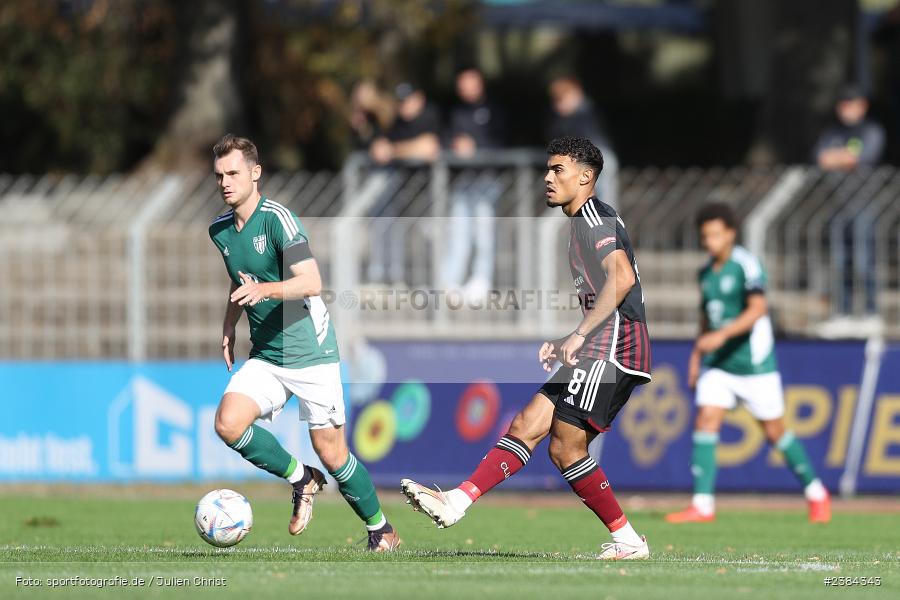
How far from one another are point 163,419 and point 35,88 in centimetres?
995

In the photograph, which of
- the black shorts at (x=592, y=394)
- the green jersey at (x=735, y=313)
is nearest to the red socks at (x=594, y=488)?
the black shorts at (x=592, y=394)

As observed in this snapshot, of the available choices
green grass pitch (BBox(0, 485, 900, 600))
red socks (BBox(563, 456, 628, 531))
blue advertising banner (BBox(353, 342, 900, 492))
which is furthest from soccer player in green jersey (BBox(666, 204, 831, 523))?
red socks (BBox(563, 456, 628, 531))

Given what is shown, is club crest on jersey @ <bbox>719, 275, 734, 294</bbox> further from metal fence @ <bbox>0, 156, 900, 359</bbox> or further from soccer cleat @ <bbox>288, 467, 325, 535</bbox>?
soccer cleat @ <bbox>288, 467, 325, 535</bbox>

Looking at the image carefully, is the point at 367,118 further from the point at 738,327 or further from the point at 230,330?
the point at 230,330

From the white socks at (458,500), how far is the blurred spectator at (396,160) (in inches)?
278

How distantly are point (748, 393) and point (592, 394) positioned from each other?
398 cm

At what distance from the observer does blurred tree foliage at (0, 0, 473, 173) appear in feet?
71.1

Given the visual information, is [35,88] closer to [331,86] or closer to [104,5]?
[104,5]

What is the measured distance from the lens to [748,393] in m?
12.4

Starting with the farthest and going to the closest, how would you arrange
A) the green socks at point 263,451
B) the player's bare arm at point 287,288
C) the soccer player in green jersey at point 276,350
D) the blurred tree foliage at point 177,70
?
1. the blurred tree foliage at point 177,70
2. the green socks at point 263,451
3. the soccer player in green jersey at point 276,350
4. the player's bare arm at point 287,288

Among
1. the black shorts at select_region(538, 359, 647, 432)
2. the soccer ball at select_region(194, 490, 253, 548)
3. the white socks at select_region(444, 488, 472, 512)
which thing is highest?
the black shorts at select_region(538, 359, 647, 432)

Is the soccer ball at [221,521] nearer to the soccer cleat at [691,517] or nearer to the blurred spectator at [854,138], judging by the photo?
the soccer cleat at [691,517]

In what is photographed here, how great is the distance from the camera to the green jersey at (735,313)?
40.5 ft

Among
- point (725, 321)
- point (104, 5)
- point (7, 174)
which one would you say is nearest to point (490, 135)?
point (725, 321)
